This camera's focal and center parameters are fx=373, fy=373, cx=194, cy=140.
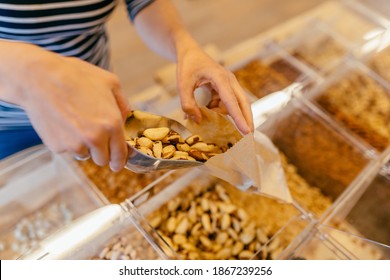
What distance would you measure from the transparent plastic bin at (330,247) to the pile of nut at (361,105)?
370mm

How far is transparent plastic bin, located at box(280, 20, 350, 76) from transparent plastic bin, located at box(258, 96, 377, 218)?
1.23 feet

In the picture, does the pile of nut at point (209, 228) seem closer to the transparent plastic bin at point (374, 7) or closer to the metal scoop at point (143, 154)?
the metal scoop at point (143, 154)

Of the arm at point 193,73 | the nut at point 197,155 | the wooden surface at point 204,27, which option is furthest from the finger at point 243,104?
the wooden surface at point 204,27

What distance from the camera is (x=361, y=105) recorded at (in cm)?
126

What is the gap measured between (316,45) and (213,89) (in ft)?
3.17

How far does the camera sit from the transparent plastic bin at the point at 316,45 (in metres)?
1.47

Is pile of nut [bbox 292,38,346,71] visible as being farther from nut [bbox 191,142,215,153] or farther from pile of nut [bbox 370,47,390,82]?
nut [bbox 191,142,215,153]

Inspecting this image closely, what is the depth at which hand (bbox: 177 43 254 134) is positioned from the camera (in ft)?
2.22

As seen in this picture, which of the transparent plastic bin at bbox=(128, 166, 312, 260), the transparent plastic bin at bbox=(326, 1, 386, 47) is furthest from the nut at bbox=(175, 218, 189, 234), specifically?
the transparent plastic bin at bbox=(326, 1, 386, 47)

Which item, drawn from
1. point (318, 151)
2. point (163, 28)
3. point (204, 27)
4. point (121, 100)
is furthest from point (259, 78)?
point (204, 27)

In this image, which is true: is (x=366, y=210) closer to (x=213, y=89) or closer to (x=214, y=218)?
(x=214, y=218)

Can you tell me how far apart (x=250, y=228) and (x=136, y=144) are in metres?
0.48

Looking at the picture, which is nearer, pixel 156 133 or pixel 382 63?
pixel 156 133
